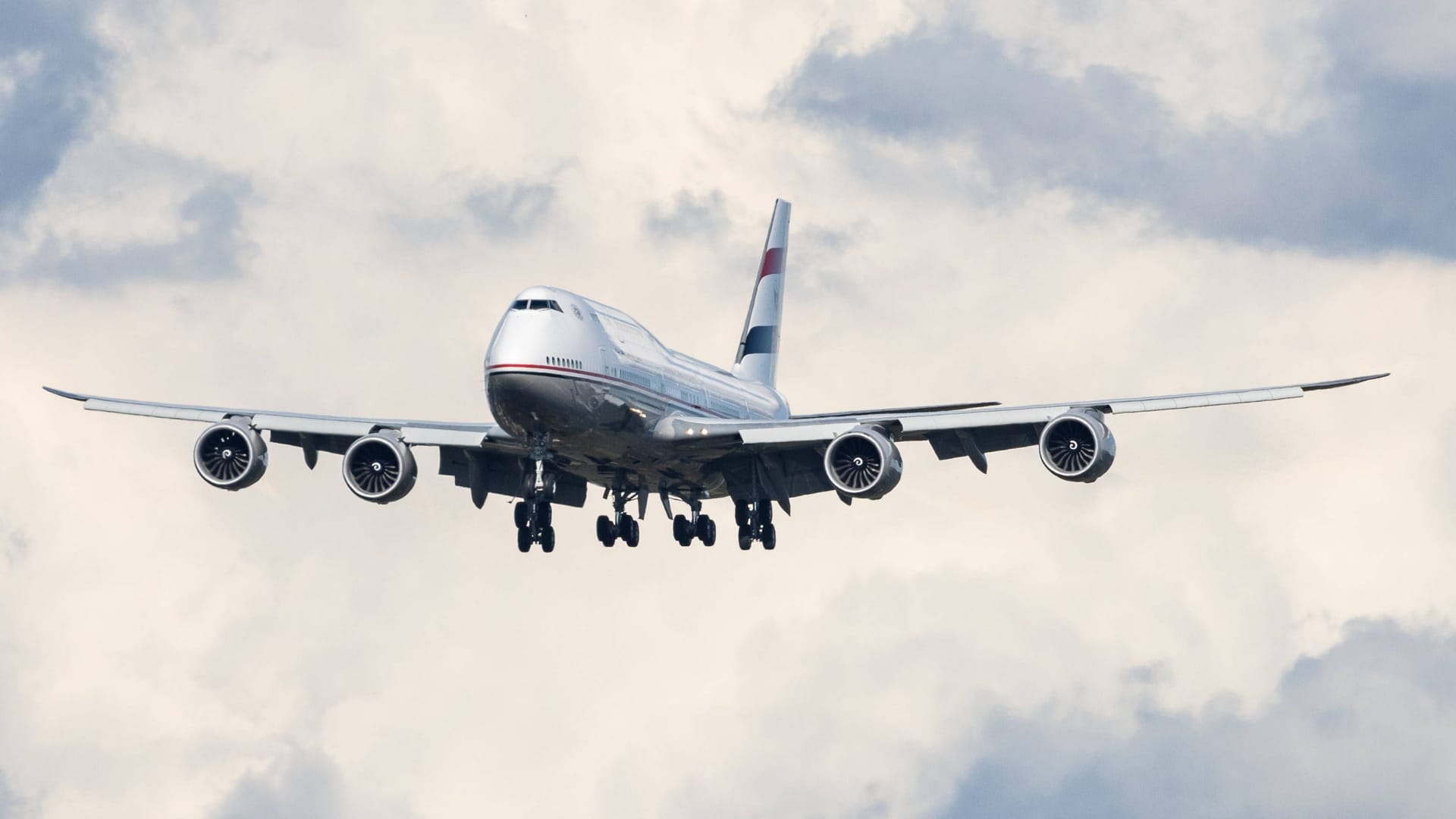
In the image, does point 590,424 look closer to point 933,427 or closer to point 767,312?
point 933,427

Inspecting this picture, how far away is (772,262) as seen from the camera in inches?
3605

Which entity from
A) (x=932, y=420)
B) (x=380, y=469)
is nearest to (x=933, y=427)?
(x=932, y=420)

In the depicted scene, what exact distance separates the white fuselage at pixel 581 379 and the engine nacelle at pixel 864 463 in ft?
17.4

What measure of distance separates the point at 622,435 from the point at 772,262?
30.9 m

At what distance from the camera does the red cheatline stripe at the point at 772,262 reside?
9094cm

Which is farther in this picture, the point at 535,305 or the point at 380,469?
the point at 380,469

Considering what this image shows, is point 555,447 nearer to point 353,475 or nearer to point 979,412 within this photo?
point 353,475

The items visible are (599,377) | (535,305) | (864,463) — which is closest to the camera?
(535,305)

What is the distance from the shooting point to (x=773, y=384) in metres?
86.3

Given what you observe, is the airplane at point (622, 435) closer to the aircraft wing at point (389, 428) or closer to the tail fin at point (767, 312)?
the aircraft wing at point (389, 428)

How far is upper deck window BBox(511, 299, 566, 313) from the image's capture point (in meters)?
59.5

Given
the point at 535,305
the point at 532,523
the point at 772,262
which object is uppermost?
the point at 772,262

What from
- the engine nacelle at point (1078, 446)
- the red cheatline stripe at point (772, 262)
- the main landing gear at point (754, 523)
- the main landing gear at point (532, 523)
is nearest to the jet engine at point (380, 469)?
the main landing gear at point (532, 523)

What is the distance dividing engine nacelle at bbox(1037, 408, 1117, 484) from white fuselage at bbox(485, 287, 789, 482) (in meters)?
11.4
